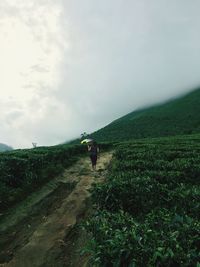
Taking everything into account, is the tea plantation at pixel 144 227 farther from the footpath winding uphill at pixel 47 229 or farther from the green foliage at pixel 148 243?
the footpath winding uphill at pixel 47 229

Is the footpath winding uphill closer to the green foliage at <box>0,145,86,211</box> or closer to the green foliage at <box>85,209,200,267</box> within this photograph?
the green foliage at <box>0,145,86,211</box>

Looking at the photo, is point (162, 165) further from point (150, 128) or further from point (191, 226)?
point (150, 128)

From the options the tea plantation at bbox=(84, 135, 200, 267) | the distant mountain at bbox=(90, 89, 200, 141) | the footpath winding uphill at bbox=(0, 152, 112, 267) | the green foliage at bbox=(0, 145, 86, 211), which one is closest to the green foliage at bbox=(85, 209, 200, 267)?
the tea plantation at bbox=(84, 135, 200, 267)

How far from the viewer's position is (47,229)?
15.8 metres

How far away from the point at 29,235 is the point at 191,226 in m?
8.08

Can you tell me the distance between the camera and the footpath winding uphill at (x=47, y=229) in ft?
43.0

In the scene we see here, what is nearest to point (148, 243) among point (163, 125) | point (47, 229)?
point (47, 229)

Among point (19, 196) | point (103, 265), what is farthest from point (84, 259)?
point (19, 196)

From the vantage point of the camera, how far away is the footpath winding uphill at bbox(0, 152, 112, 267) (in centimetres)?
1310

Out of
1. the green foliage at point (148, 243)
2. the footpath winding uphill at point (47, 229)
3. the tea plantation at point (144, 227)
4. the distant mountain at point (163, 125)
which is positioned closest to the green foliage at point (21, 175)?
the footpath winding uphill at point (47, 229)

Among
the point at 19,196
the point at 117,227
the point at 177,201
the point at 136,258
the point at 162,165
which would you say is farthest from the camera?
the point at 162,165

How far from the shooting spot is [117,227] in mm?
10273

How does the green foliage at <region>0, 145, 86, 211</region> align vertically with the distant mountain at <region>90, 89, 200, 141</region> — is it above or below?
above

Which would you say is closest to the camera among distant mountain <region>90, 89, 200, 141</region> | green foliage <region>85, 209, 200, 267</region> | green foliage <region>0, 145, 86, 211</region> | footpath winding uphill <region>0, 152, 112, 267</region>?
green foliage <region>85, 209, 200, 267</region>
